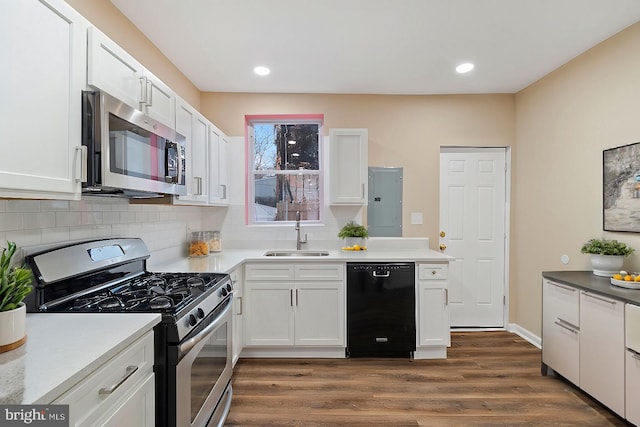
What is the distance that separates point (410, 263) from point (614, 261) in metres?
1.49

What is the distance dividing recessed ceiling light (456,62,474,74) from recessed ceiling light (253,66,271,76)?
5.88 feet

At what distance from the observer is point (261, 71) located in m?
3.19

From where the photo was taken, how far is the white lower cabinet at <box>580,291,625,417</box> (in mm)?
2078

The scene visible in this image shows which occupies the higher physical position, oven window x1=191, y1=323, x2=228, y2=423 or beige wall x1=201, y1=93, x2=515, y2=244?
beige wall x1=201, y1=93, x2=515, y2=244

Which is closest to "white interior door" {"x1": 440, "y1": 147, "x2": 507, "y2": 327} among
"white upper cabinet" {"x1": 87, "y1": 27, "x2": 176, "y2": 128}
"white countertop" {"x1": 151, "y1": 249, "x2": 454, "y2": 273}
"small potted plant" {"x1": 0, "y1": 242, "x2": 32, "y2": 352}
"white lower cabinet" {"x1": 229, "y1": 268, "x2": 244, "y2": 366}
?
"white countertop" {"x1": 151, "y1": 249, "x2": 454, "y2": 273}

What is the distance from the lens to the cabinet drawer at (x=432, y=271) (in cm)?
310

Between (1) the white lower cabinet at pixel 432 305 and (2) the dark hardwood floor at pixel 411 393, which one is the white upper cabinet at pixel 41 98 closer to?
(2) the dark hardwood floor at pixel 411 393

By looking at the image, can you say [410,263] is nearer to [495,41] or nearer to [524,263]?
[524,263]

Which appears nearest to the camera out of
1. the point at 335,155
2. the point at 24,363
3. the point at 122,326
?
the point at 24,363

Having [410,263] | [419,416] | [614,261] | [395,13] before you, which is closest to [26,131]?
[395,13]

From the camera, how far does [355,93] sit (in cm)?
378

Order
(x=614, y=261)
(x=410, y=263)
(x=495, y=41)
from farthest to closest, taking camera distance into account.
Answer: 1. (x=410, y=263)
2. (x=495, y=41)
3. (x=614, y=261)

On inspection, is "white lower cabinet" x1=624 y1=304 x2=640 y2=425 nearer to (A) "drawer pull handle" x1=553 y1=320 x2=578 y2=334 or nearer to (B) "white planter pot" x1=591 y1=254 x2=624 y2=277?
(A) "drawer pull handle" x1=553 y1=320 x2=578 y2=334

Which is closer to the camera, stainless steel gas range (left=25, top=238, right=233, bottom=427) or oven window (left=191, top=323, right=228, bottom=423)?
stainless steel gas range (left=25, top=238, right=233, bottom=427)
